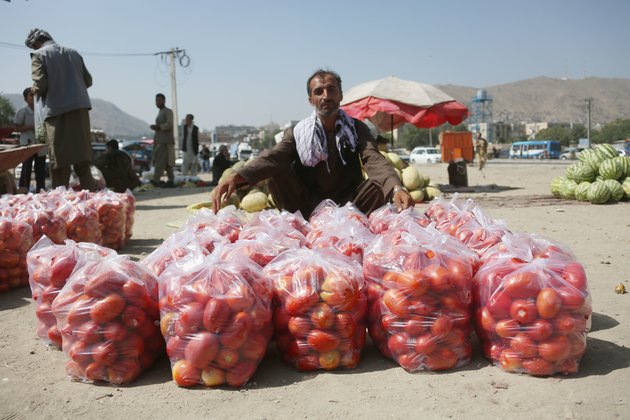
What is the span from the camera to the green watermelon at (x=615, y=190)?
27.2 feet

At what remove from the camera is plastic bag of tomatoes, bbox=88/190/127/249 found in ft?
15.7

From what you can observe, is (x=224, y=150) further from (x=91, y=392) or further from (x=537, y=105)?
(x=537, y=105)

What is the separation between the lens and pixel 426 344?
2207 mm

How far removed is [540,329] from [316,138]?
92.1 inches

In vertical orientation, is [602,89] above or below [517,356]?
above

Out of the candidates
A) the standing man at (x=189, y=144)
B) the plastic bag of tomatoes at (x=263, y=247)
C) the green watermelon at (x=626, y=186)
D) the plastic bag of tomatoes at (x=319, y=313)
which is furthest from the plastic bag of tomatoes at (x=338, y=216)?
the standing man at (x=189, y=144)

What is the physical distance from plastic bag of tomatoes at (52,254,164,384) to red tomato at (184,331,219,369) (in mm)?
289

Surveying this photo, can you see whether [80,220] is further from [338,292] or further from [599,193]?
[599,193]

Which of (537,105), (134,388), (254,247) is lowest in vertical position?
(134,388)

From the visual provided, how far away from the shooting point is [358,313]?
2.31 metres

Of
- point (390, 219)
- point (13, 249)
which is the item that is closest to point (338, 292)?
point (390, 219)

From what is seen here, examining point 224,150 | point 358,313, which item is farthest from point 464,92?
point 358,313

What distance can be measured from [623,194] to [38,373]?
28.4ft

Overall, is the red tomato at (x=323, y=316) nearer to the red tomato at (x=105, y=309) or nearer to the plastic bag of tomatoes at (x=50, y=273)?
the red tomato at (x=105, y=309)
